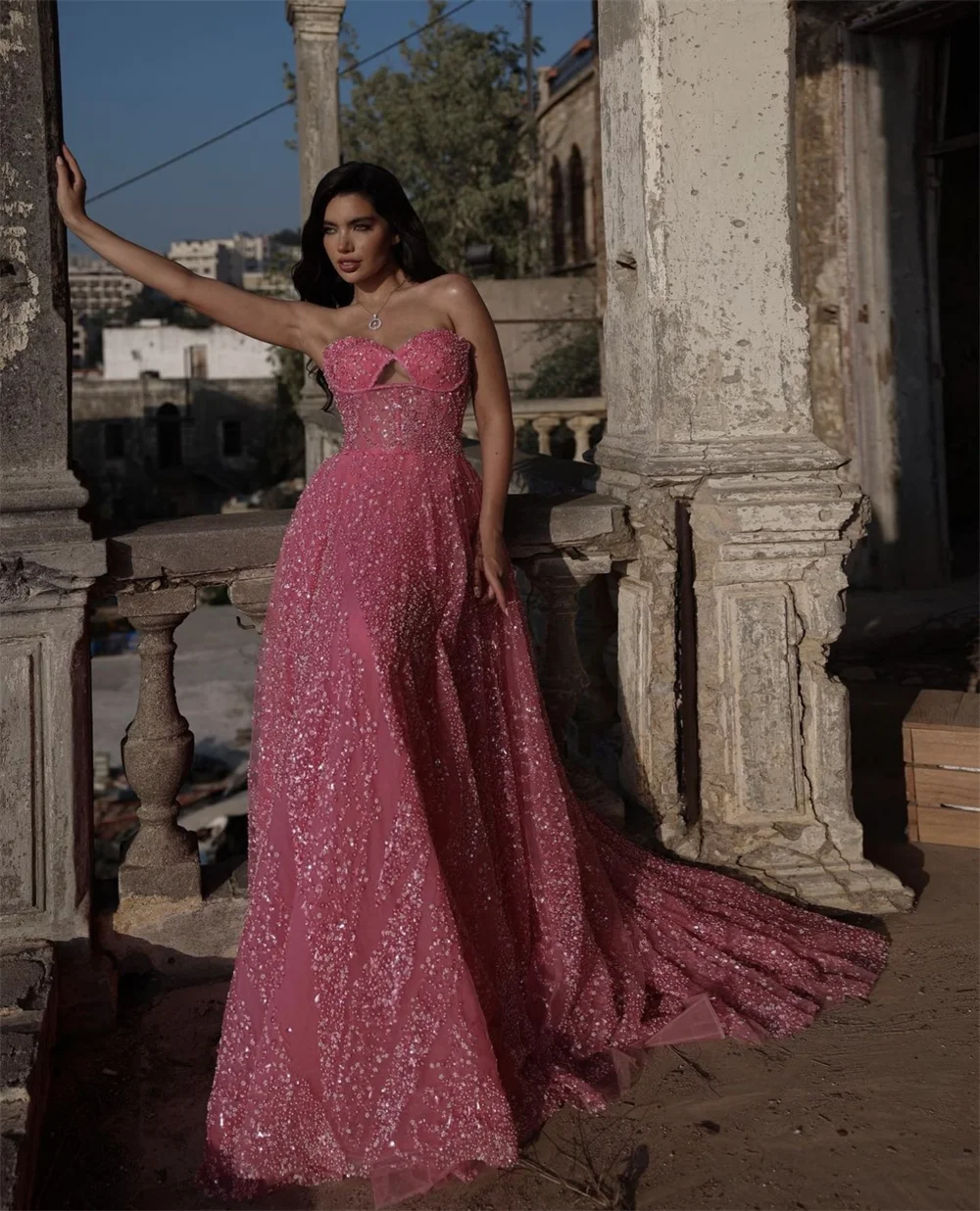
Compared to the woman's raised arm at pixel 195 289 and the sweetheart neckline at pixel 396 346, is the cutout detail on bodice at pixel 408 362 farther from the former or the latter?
the woman's raised arm at pixel 195 289

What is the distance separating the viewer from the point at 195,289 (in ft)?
9.67

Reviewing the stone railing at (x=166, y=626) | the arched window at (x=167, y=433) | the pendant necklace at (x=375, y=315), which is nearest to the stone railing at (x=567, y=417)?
the stone railing at (x=166, y=626)

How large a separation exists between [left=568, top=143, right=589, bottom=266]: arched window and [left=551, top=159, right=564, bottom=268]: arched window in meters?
0.38

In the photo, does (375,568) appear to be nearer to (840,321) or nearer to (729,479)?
(729,479)

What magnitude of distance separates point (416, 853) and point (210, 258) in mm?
72899

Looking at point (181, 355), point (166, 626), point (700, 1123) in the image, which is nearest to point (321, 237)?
point (166, 626)

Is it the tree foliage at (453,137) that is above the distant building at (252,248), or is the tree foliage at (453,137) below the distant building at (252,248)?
below

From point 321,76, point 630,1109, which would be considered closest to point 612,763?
point 630,1109

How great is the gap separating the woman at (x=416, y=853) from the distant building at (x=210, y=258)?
2556 inches

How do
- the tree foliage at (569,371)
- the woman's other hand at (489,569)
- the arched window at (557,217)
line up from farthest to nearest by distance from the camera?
the arched window at (557,217)
the tree foliage at (569,371)
the woman's other hand at (489,569)

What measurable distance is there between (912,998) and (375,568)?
1.66 m

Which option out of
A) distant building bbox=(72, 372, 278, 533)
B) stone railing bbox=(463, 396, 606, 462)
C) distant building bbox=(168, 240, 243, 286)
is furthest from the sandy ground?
distant building bbox=(168, 240, 243, 286)

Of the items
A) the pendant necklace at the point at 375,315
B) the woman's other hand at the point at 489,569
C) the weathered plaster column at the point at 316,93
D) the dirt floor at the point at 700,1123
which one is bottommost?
the dirt floor at the point at 700,1123

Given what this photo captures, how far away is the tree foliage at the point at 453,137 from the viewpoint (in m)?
21.6
